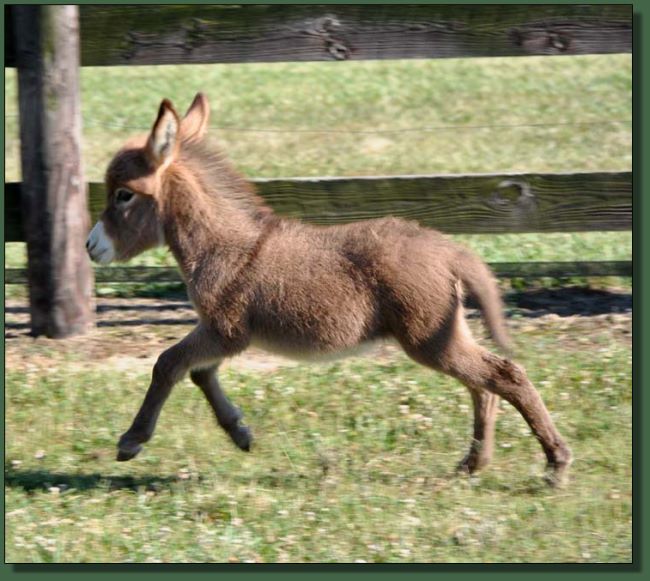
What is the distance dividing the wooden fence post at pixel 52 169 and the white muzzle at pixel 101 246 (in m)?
1.69

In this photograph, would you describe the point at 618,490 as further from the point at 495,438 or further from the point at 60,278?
the point at 60,278

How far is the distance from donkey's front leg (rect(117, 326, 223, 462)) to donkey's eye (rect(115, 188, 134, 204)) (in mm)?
895

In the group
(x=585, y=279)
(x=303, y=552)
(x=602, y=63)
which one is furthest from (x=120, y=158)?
(x=602, y=63)

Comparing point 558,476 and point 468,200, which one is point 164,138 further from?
point 468,200

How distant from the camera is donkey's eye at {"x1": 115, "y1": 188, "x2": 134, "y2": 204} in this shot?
689 cm

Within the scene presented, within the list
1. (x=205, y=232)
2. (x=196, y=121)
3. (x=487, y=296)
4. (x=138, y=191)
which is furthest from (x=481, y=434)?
(x=196, y=121)

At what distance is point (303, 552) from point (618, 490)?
6.05ft

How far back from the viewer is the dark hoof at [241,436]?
23.0 ft

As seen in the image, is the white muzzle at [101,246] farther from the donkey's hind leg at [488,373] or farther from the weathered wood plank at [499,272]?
the weathered wood plank at [499,272]

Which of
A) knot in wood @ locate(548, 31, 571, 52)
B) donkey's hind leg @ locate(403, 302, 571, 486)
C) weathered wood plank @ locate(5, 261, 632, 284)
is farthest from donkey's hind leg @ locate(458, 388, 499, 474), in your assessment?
weathered wood plank @ locate(5, 261, 632, 284)

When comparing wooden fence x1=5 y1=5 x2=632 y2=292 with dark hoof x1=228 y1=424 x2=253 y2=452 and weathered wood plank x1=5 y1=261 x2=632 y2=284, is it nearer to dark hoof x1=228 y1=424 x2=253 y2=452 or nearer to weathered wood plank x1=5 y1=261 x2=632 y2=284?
weathered wood plank x1=5 y1=261 x2=632 y2=284

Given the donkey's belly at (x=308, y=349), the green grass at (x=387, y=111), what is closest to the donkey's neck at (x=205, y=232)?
the donkey's belly at (x=308, y=349)

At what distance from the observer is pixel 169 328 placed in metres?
9.28

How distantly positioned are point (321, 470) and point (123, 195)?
1.93 meters
